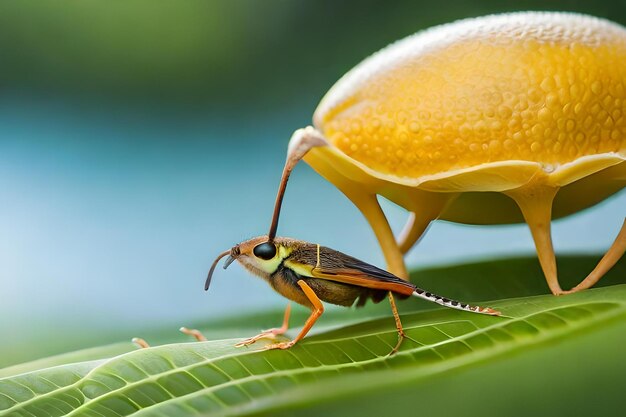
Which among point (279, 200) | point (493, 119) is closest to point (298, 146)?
point (279, 200)

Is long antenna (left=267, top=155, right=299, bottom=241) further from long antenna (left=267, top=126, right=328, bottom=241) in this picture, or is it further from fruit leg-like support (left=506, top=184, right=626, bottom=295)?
fruit leg-like support (left=506, top=184, right=626, bottom=295)

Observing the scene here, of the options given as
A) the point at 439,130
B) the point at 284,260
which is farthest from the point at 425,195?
the point at 284,260

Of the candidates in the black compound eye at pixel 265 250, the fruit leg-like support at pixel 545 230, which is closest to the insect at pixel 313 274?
the black compound eye at pixel 265 250

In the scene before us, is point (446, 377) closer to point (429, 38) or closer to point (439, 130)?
point (439, 130)

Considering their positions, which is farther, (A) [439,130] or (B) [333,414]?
(A) [439,130]

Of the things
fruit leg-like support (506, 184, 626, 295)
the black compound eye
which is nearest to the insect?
the black compound eye

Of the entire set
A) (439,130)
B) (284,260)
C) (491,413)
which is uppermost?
(439,130)

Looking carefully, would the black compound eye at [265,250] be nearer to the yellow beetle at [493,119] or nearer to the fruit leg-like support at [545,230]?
the yellow beetle at [493,119]
